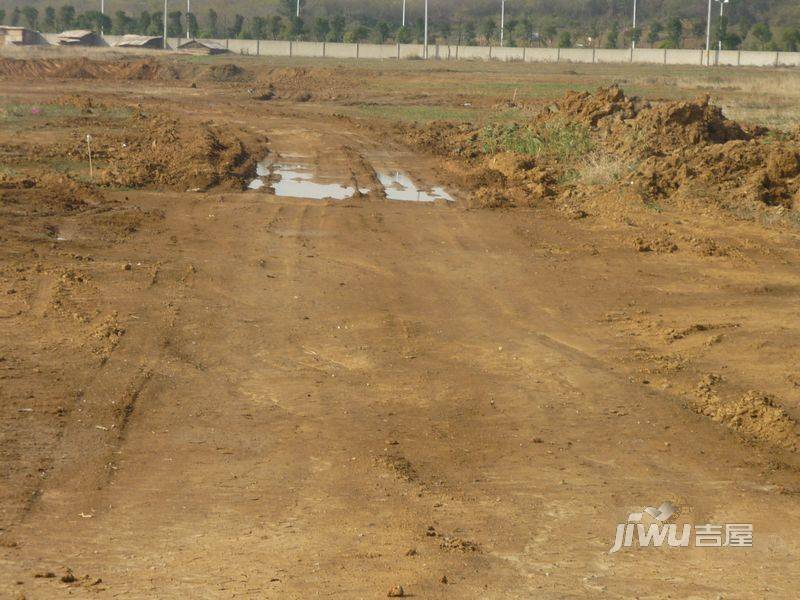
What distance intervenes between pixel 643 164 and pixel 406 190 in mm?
4779

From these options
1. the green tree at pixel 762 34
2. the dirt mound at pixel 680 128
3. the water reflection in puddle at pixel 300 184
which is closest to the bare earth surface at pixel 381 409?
the water reflection in puddle at pixel 300 184

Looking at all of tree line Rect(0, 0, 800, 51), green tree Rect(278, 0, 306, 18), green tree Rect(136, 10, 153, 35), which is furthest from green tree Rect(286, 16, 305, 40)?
green tree Rect(278, 0, 306, 18)

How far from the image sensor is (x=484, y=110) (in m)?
42.4

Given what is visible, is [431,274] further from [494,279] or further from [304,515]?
[304,515]

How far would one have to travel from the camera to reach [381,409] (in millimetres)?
9750

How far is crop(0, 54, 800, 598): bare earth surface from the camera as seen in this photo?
22.0 feet

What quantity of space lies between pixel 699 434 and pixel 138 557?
4.95 meters

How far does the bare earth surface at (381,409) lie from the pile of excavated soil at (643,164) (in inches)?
104

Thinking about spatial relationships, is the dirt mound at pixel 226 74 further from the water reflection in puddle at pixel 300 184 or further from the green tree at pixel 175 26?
the green tree at pixel 175 26

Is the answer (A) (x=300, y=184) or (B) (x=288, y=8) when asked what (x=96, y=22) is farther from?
(A) (x=300, y=184)

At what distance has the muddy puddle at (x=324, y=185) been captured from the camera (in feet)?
70.8

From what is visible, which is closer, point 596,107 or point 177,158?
point 177,158

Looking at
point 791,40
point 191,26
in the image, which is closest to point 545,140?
point 791,40

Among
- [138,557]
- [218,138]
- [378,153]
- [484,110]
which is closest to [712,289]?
[138,557]
